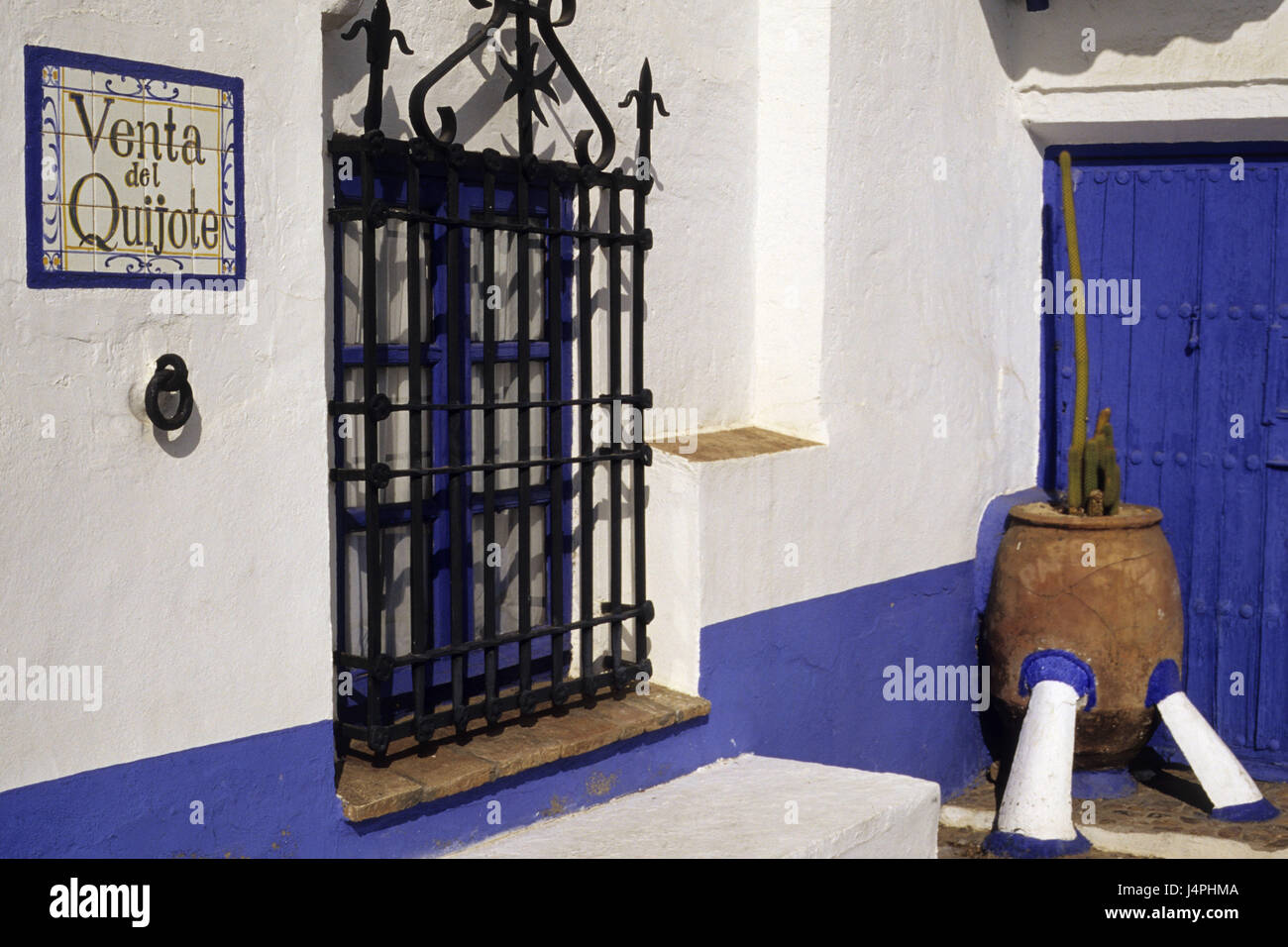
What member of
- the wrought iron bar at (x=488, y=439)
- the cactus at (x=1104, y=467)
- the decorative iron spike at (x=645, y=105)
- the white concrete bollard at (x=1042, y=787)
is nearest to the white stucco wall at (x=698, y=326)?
the decorative iron spike at (x=645, y=105)

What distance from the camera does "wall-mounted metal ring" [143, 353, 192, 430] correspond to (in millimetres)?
2527

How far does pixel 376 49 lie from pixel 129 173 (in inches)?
26.8

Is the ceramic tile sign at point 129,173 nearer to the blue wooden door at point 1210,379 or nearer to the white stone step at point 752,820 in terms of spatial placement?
the white stone step at point 752,820

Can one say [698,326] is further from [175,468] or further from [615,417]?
[175,468]

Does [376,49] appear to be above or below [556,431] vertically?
above

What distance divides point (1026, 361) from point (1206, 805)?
1665 millimetres

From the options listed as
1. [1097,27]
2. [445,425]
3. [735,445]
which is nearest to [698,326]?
[735,445]

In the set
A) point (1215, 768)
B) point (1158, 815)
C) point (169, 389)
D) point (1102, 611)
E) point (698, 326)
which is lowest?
point (1158, 815)

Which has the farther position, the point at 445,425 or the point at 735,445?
the point at 735,445

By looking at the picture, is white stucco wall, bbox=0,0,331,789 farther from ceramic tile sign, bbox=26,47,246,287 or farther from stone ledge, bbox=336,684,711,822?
stone ledge, bbox=336,684,711,822

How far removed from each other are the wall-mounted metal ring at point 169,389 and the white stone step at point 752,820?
3.74 ft

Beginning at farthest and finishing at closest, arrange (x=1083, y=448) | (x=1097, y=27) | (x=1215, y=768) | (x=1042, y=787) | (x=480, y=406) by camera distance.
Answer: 1. (x=1097, y=27)
2. (x=1083, y=448)
3. (x=1215, y=768)
4. (x=1042, y=787)
5. (x=480, y=406)

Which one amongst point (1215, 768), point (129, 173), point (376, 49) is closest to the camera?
point (129, 173)

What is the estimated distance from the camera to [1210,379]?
5172 millimetres
